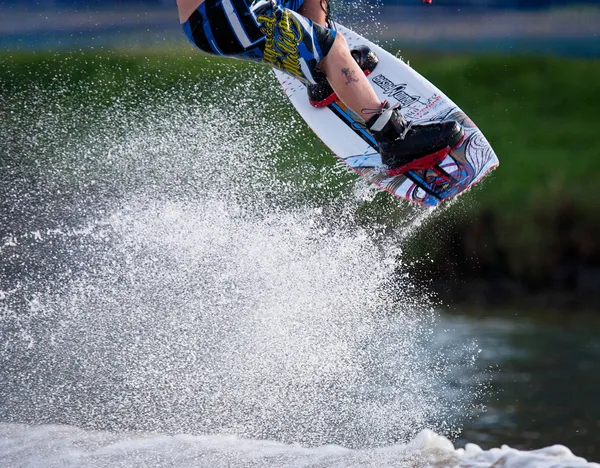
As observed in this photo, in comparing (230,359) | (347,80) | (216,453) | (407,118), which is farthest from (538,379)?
(347,80)

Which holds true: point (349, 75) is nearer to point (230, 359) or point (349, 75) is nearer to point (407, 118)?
point (407, 118)

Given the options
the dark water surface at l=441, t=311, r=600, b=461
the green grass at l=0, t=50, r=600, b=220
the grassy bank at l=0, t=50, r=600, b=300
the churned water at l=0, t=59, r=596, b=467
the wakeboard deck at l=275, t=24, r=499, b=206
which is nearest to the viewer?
the churned water at l=0, t=59, r=596, b=467

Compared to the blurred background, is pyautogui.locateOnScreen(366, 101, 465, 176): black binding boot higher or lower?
higher

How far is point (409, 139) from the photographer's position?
4199 millimetres

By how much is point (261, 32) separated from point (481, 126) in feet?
26.2

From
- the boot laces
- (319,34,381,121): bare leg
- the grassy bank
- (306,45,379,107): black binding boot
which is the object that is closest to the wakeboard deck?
(306,45,379,107): black binding boot

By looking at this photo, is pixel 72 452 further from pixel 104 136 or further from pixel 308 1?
pixel 104 136

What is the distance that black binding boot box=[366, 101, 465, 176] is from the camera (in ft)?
13.3

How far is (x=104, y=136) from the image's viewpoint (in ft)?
41.1

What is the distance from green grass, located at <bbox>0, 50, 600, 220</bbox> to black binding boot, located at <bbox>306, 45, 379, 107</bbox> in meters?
5.60

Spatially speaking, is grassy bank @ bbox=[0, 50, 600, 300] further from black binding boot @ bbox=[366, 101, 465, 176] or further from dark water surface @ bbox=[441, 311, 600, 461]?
black binding boot @ bbox=[366, 101, 465, 176]

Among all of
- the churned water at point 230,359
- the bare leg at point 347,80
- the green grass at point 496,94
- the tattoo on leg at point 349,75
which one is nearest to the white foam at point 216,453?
the churned water at point 230,359

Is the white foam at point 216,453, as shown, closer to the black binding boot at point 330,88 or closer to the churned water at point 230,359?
the churned water at point 230,359

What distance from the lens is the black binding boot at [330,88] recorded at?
4.75 m
